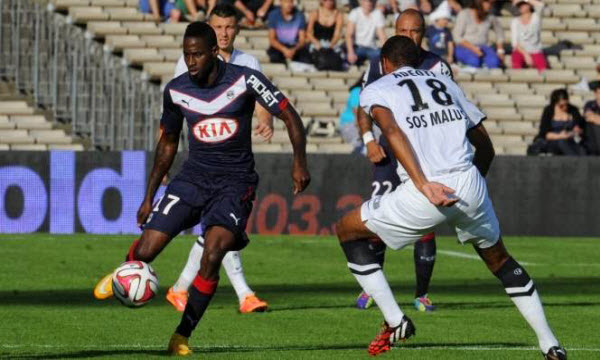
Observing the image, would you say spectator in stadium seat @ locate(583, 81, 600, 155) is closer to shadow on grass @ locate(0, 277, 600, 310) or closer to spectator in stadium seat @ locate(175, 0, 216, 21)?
spectator in stadium seat @ locate(175, 0, 216, 21)

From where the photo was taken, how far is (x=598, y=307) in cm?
1302

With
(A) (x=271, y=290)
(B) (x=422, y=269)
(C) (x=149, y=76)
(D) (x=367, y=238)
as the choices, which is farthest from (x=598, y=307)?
(C) (x=149, y=76)

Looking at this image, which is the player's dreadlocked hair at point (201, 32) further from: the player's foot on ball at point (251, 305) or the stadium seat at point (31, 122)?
the stadium seat at point (31, 122)

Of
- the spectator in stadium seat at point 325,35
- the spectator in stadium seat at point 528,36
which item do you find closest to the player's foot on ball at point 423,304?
the spectator in stadium seat at point 325,35

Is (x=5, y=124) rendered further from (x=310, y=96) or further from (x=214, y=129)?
(x=214, y=129)

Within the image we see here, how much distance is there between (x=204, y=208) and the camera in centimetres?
990

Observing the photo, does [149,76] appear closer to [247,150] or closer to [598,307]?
[598,307]

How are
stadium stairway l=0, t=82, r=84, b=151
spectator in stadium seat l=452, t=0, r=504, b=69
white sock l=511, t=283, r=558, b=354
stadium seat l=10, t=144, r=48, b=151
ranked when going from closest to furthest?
white sock l=511, t=283, r=558, b=354, stadium seat l=10, t=144, r=48, b=151, stadium stairway l=0, t=82, r=84, b=151, spectator in stadium seat l=452, t=0, r=504, b=69

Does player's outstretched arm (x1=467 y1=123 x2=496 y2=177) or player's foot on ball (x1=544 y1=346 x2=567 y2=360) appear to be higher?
player's outstretched arm (x1=467 y1=123 x2=496 y2=177)

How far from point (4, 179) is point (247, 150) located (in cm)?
1142

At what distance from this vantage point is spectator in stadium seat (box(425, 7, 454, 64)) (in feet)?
85.0

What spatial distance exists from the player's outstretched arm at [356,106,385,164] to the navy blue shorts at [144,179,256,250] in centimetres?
176

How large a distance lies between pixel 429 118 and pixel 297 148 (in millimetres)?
940

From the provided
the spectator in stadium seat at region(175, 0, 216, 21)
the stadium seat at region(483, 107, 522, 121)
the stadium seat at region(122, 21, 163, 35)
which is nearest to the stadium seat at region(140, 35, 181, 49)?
the stadium seat at region(122, 21, 163, 35)
